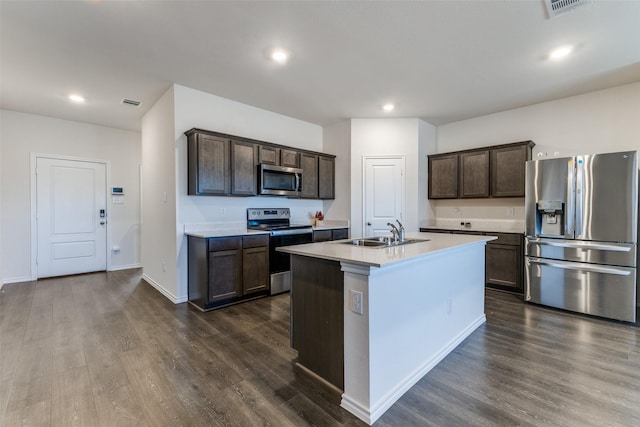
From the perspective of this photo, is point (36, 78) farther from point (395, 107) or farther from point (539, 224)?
point (539, 224)

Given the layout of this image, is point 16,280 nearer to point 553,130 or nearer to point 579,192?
point 579,192

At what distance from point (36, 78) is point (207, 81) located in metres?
2.04

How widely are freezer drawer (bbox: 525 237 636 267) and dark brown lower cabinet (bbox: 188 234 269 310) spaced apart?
3.44m

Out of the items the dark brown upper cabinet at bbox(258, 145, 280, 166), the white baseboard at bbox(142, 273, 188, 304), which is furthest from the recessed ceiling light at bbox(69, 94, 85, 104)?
the white baseboard at bbox(142, 273, 188, 304)

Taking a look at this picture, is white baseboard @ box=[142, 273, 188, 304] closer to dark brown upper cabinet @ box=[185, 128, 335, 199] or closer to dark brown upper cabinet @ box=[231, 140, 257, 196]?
dark brown upper cabinet @ box=[185, 128, 335, 199]

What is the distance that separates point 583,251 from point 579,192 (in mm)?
675

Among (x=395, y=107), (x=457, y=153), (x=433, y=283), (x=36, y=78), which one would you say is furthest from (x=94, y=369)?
(x=457, y=153)

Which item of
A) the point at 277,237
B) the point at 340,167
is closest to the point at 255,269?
the point at 277,237

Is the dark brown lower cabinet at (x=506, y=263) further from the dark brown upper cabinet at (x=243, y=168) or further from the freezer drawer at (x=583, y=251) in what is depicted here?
the dark brown upper cabinet at (x=243, y=168)

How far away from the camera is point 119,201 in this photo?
5586 millimetres

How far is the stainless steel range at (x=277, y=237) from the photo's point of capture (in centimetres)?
390

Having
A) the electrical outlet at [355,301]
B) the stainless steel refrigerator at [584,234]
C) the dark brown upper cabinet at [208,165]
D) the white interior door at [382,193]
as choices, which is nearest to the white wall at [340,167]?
the white interior door at [382,193]

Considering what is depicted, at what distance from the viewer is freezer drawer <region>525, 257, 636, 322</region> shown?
301cm

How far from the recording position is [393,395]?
1785mm
